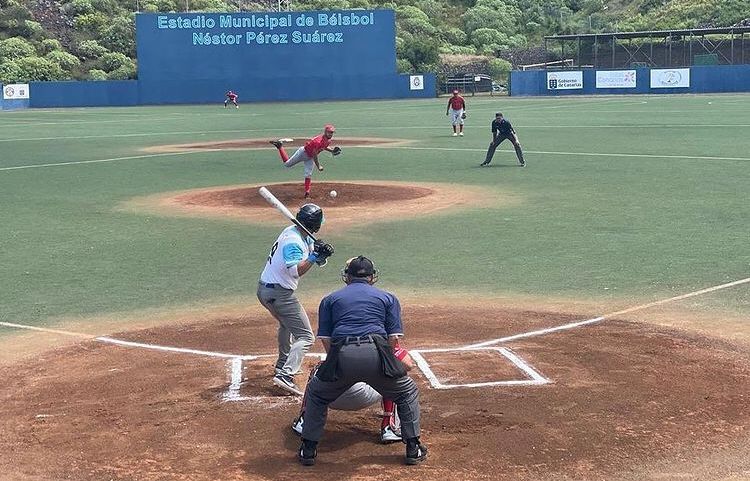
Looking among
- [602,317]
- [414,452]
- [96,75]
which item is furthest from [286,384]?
[96,75]

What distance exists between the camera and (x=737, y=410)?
8.09m

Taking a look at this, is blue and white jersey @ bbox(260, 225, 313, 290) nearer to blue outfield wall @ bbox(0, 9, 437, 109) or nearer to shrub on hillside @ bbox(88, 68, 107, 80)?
blue outfield wall @ bbox(0, 9, 437, 109)

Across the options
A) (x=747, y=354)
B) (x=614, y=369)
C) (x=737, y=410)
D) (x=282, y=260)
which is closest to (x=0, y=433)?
(x=282, y=260)

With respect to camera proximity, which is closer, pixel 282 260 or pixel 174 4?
pixel 282 260

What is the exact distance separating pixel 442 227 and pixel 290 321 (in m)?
9.03

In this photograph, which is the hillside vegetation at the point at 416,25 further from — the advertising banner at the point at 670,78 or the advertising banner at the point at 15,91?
the advertising banner at the point at 670,78

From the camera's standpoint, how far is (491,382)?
8.88 metres

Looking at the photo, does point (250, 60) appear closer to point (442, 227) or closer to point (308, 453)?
point (442, 227)

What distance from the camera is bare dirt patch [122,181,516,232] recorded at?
1922cm

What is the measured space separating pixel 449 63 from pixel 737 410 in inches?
3461

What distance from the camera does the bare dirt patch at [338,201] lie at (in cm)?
1922

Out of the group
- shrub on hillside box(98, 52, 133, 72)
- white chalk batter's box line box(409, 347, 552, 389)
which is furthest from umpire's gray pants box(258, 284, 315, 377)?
shrub on hillside box(98, 52, 133, 72)

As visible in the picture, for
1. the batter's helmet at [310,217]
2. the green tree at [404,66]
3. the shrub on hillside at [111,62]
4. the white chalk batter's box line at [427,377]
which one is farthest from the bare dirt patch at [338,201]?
the shrub on hillside at [111,62]

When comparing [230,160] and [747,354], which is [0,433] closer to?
[747,354]
